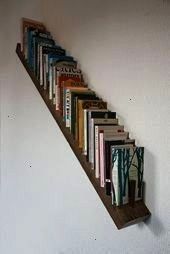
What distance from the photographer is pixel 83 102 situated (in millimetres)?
1405

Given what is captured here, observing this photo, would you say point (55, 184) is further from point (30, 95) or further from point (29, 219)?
point (30, 95)

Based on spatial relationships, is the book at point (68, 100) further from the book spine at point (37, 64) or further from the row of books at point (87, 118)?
the book spine at point (37, 64)

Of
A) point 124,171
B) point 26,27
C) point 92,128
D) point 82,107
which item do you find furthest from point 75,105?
point 26,27

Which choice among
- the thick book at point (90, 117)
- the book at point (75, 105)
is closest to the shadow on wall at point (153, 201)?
the thick book at point (90, 117)

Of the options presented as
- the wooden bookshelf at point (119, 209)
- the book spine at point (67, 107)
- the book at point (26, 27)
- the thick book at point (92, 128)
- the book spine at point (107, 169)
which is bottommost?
the wooden bookshelf at point (119, 209)

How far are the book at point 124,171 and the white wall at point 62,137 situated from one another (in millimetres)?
54

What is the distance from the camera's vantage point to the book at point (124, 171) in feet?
3.91

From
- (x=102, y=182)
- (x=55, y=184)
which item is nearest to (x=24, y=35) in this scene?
(x=55, y=184)

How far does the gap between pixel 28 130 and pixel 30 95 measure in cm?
23

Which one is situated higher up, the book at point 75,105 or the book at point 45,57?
the book at point 45,57

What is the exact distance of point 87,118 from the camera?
137cm

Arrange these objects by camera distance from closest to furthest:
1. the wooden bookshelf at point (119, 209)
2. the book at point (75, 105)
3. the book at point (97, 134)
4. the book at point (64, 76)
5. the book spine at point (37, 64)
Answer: the wooden bookshelf at point (119, 209) < the book at point (97, 134) < the book at point (75, 105) < the book at point (64, 76) < the book spine at point (37, 64)

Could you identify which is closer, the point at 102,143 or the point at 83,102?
the point at 102,143

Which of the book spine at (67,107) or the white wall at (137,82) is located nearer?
the white wall at (137,82)
